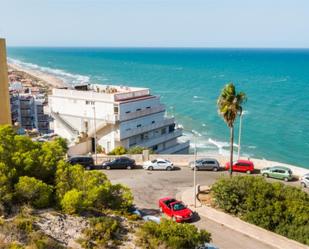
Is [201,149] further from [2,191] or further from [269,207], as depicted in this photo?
[2,191]

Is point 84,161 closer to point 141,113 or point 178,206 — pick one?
point 141,113

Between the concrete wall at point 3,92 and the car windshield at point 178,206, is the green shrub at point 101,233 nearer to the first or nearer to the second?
the car windshield at point 178,206

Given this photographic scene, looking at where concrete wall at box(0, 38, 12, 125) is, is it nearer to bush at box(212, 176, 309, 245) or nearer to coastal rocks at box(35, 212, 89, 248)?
coastal rocks at box(35, 212, 89, 248)

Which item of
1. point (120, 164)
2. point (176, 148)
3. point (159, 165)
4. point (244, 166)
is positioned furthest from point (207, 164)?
point (176, 148)

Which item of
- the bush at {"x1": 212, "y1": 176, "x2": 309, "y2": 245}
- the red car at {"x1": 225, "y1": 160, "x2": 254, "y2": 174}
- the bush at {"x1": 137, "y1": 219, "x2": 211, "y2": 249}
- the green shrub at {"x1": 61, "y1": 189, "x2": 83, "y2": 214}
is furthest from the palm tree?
the green shrub at {"x1": 61, "y1": 189, "x2": 83, "y2": 214}

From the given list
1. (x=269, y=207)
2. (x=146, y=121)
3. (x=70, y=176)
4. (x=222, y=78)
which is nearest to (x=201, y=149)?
(x=146, y=121)
